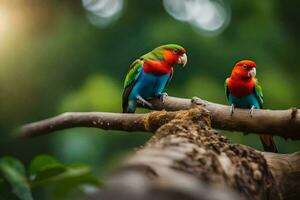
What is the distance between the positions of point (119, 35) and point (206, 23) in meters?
0.28

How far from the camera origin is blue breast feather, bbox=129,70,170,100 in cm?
122

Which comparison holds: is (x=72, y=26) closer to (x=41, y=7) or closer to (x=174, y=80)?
(x=41, y=7)

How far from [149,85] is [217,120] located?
362 millimetres

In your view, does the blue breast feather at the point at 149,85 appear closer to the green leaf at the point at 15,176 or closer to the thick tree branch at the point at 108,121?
the thick tree branch at the point at 108,121

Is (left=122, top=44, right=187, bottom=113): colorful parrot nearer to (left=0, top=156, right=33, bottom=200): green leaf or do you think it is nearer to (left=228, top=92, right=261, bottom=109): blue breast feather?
(left=228, top=92, right=261, bottom=109): blue breast feather

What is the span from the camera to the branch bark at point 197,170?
13.2 inches

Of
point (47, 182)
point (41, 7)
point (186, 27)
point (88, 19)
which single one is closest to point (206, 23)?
point (186, 27)

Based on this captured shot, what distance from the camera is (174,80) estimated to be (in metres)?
1.78

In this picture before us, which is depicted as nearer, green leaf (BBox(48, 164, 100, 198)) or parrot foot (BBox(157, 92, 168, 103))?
green leaf (BBox(48, 164, 100, 198))

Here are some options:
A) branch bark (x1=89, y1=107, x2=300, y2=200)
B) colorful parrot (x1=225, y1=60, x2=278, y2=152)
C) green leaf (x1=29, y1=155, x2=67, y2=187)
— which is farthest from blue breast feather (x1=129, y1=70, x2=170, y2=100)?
green leaf (x1=29, y1=155, x2=67, y2=187)

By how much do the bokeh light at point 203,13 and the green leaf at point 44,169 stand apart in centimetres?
129

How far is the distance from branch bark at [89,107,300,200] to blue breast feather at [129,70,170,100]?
1.58 ft

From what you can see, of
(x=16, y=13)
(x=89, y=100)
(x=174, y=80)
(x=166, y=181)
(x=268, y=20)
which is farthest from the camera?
(x=268, y=20)

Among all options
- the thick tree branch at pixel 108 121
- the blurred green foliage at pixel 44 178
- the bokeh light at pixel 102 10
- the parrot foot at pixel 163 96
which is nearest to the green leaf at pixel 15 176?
the blurred green foliage at pixel 44 178
